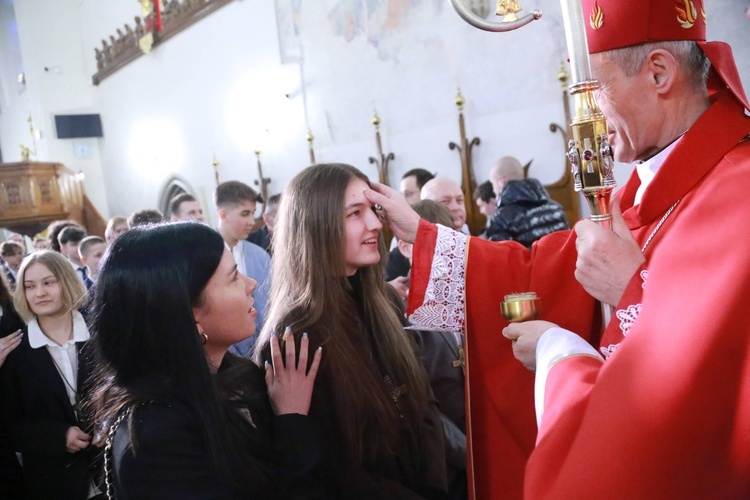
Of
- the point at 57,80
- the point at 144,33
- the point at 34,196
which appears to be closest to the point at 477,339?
the point at 34,196

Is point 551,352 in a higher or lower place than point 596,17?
lower

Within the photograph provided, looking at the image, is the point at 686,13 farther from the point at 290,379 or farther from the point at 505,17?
A: the point at 290,379

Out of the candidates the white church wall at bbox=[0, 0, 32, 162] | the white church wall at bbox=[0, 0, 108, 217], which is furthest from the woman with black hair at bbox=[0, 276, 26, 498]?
the white church wall at bbox=[0, 0, 32, 162]

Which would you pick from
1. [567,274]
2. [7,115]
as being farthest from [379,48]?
[7,115]

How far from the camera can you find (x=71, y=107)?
50.8 feet

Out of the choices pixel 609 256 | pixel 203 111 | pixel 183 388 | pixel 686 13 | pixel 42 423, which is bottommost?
pixel 42 423

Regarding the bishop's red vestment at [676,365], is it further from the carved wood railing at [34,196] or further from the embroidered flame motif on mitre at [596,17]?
the carved wood railing at [34,196]

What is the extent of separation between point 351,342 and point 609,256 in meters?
0.86

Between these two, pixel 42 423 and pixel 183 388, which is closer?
pixel 183 388

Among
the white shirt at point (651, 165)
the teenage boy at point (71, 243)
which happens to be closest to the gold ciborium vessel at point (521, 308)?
the white shirt at point (651, 165)

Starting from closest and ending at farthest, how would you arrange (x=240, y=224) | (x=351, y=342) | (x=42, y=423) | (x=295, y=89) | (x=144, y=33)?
(x=351, y=342) < (x=42, y=423) < (x=240, y=224) < (x=295, y=89) < (x=144, y=33)

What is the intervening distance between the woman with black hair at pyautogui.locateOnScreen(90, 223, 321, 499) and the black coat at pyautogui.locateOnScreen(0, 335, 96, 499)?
1481 millimetres

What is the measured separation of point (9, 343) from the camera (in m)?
2.92

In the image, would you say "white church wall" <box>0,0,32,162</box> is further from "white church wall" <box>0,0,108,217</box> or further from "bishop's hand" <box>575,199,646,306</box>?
"bishop's hand" <box>575,199,646,306</box>
